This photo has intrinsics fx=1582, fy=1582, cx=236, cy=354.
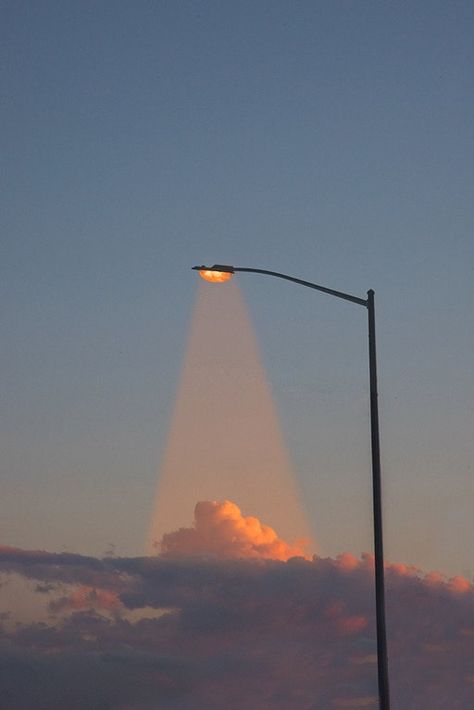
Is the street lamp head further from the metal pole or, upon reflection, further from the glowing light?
the metal pole

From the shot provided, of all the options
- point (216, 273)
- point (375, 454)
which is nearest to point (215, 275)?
point (216, 273)

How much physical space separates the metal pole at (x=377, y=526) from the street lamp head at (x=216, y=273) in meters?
2.59

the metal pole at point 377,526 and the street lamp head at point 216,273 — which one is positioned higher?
the street lamp head at point 216,273

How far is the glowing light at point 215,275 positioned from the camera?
2898 cm

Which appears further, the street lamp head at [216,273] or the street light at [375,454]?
the street lamp head at [216,273]

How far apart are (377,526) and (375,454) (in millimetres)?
1306

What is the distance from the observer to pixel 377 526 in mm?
27328

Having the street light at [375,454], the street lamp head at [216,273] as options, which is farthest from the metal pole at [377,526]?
the street lamp head at [216,273]

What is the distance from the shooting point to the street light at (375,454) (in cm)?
2658

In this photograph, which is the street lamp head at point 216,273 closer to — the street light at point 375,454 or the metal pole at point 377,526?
the street light at point 375,454

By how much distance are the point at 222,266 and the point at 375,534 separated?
566cm

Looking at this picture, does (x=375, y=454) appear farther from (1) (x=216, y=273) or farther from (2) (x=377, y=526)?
(1) (x=216, y=273)

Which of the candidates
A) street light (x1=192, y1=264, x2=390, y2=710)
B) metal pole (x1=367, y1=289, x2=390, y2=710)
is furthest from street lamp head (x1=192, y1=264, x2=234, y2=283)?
metal pole (x1=367, y1=289, x2=390, y2=710)

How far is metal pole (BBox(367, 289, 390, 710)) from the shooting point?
26.6 m
